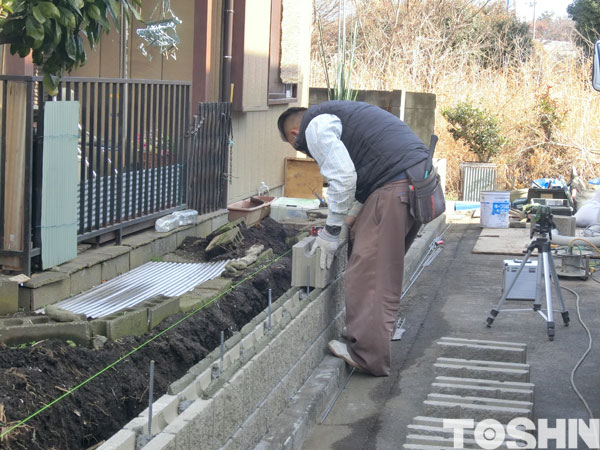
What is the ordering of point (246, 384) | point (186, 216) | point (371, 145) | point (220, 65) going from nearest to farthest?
point (246, 384), point (371, 145), point (186, 216), point (220, 65)

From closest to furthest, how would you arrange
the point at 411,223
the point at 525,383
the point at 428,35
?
the point at 525,383 < the point at 411,223 < the point at 428,35

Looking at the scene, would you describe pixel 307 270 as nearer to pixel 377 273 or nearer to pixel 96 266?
pixel 377 273

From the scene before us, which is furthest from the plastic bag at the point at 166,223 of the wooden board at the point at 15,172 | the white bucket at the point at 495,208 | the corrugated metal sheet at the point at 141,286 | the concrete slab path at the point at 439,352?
the white bucket at the point at 495,208

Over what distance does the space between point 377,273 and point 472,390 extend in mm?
1010

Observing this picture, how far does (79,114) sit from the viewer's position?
22.4ft

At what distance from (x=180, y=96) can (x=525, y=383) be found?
15.5ft

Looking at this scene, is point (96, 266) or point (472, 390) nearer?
point (472, 390)

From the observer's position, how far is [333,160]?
5734mm

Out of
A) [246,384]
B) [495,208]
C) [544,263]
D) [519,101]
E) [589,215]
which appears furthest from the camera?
[519,101]

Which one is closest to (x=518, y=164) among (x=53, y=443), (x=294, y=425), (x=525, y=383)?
(x=525, y=383)

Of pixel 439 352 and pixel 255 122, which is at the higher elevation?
pixel 255 122

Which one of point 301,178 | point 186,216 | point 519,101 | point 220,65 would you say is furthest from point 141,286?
point 519,101

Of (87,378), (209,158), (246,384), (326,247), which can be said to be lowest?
(87,378)

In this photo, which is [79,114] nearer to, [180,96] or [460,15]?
[180,96]
